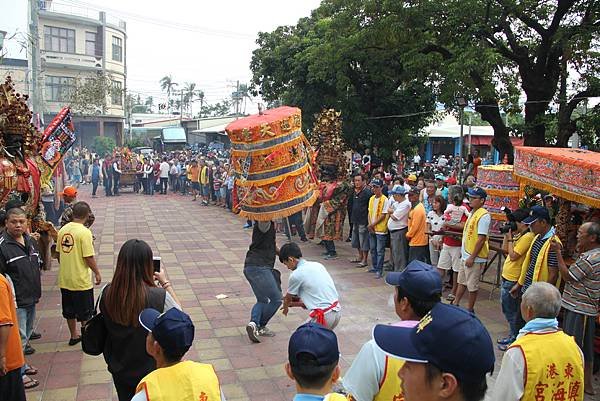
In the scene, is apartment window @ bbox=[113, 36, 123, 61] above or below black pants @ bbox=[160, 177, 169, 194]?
above

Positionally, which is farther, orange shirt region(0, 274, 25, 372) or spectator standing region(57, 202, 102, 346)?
spectator standing region(57, 202, 102, 346)

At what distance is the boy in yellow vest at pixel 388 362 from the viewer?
2.74 m

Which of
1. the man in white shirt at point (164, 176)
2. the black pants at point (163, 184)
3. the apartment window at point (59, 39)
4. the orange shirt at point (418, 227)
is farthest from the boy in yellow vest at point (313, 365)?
the apartment window at point (59, 39)

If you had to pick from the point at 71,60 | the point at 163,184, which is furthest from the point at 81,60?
the point at 163,184

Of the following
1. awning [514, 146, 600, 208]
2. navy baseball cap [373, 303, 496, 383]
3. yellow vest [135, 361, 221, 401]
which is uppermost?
awning [514, 146, 600, 208]

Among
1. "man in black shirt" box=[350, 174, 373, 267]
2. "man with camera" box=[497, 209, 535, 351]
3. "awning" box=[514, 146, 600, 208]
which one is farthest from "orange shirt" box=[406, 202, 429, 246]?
"man with camera" box=[497, 209, 535, 351]

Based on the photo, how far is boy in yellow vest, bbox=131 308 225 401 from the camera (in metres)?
2.69

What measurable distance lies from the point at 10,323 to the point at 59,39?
43.8 m

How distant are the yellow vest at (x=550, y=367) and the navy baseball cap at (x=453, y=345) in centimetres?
161

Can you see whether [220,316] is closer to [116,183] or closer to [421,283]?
[421,283]

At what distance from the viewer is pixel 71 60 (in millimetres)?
42375

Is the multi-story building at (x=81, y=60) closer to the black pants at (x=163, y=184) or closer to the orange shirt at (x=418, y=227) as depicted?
the black pants at (x=163, y=184)

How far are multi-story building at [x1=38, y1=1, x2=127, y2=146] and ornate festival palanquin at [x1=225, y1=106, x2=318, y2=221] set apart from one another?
117ft

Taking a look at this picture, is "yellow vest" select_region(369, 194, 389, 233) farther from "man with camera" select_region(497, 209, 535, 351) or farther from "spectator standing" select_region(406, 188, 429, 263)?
"man with camera" select_region(497, 209, 535, 351)
